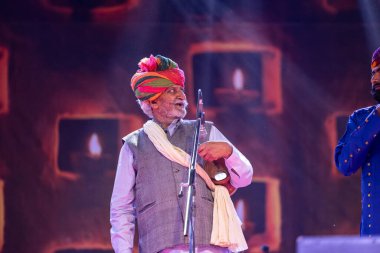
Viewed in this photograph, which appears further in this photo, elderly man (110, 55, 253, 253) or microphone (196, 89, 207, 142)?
Answer: elderly man (110, 55, 253, 253)

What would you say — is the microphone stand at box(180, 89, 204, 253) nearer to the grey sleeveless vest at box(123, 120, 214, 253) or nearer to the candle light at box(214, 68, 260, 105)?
the grey sleeveless vest at box(123, 120, 214, 253)

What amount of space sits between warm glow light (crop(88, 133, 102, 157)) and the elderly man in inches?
82.7

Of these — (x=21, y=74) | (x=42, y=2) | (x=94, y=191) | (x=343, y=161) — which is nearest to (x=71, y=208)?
(x=94, y=191)

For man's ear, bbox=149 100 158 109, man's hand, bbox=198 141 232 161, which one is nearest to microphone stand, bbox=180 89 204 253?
man's hand, bbox=198 141 232 161

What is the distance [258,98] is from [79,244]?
6.38 feet

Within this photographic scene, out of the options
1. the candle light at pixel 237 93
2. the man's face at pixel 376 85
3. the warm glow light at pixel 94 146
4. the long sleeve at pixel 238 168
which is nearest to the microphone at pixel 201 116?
the long sleeve at pixel 238 168

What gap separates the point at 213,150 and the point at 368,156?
2.49ft

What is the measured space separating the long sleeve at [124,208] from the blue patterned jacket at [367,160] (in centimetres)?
113

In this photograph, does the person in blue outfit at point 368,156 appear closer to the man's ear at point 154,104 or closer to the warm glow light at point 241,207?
the man's ear at point 154,104

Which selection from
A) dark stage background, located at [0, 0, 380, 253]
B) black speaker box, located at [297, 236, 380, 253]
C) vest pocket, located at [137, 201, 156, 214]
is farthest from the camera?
dark stage background, located at [0, 0, 380, 253]

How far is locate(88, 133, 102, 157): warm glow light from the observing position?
20.4 feet

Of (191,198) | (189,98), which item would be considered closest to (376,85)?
(191,198)

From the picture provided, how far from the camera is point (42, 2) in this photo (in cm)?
620

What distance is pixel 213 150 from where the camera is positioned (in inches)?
146
